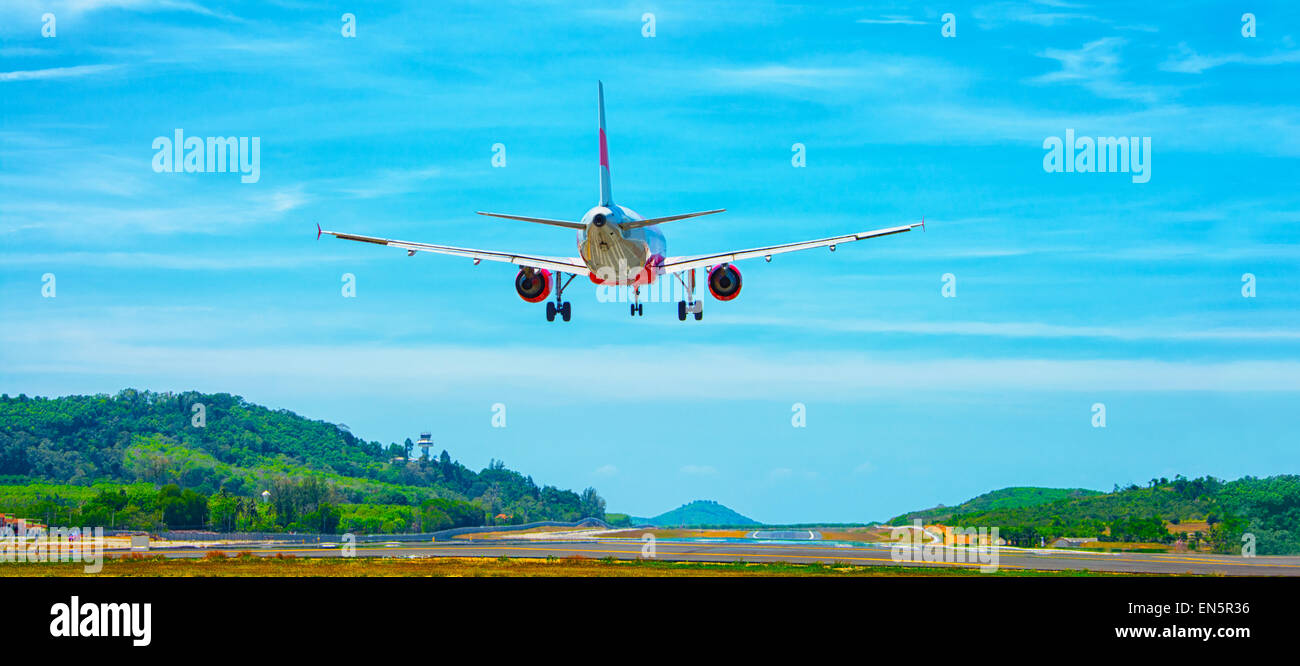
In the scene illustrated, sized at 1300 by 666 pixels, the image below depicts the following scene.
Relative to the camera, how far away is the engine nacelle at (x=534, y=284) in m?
76.0

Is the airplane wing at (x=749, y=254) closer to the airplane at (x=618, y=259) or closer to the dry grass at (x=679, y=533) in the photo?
the airplane at (x=618, y=259)

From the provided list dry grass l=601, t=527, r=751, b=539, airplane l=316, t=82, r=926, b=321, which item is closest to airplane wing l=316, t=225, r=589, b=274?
airplane l=316, t=82, r=926, b=321

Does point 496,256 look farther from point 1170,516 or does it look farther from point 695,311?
point 1170,516

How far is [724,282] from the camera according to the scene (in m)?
75.5

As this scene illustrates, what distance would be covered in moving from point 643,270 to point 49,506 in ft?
450

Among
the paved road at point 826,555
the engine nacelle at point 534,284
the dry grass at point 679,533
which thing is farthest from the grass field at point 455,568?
the dry grass at point 679,533

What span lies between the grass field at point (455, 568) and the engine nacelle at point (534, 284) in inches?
641

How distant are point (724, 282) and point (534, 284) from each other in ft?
38.9

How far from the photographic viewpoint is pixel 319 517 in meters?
147

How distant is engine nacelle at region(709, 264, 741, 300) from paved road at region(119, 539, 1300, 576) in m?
16.3

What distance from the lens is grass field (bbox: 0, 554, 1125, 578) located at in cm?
5938
